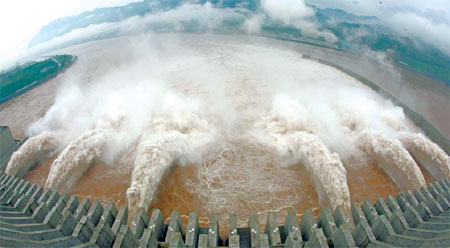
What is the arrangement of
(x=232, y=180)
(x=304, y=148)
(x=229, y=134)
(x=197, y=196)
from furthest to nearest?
(x=229, y=134) → (x=304, y=148) → (x=232, y=180) → (x=197, y=196)

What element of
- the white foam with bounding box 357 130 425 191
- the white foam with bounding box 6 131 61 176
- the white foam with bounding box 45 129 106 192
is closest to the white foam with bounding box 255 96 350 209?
the white foam with bounding box 357 130 425 191

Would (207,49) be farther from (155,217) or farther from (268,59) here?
(155,217)

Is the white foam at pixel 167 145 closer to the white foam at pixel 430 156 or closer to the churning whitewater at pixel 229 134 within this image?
the churning whitewater at pixel 229 134

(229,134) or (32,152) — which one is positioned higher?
(32,152)

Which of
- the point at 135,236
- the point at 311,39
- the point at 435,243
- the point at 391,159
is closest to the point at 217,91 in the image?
the point at 391,159

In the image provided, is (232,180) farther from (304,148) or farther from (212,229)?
(212,229)

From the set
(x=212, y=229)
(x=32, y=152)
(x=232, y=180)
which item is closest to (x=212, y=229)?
(x=212, y=229)
